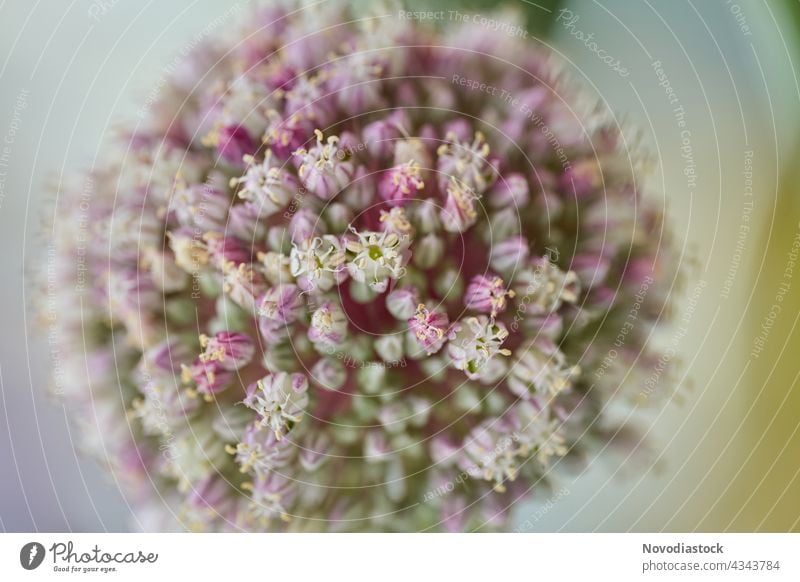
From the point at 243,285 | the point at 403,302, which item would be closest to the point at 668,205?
the point at 403,302

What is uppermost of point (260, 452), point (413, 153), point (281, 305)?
point (413, 153)

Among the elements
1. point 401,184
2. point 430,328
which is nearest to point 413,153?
point 401,184

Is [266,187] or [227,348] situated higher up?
[266,187]

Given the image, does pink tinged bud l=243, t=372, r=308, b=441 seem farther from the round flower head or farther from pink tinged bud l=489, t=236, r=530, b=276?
pink tinged bud l=489, t=236, r=530, b=276

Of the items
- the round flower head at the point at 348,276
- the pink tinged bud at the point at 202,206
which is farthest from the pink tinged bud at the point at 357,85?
the pink tinged bud at the point at 202,206

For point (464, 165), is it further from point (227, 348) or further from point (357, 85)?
point (227, 348)
